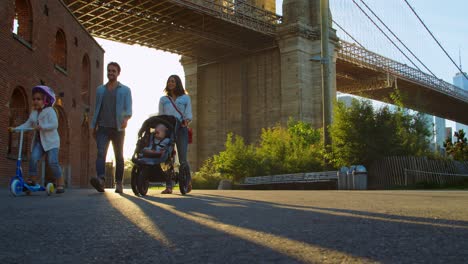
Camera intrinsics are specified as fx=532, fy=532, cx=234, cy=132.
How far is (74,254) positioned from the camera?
222 cm

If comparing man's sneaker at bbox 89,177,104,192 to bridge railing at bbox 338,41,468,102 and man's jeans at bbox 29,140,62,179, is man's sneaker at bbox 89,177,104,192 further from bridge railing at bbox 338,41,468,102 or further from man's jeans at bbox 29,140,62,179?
bridge railing at bbox 338,41,468,102

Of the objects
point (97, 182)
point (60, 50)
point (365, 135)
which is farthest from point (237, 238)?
point (60, 50)

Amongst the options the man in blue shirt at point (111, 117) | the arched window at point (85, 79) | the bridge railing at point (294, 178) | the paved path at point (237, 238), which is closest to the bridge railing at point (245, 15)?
the arched window at point (85, 79)

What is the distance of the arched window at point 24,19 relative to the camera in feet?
53.4

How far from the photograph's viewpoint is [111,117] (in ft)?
26.1

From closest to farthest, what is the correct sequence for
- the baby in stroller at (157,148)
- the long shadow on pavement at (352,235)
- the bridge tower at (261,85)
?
1. the long shadow on pavement at (352,235)
2. the baby in stroller at (157,148)
3. the bridge tower at (261,85)

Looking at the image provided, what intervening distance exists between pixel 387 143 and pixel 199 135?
3304 cm

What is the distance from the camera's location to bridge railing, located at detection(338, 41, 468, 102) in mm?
51281

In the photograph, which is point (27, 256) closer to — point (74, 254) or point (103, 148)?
point (74, 254)

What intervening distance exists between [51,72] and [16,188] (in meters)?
11.3

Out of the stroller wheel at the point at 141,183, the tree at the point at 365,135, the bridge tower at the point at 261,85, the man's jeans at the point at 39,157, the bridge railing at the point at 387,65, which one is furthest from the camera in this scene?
the bridge railing at the point at 387,65

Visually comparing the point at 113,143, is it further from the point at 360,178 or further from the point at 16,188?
the point at 360,178

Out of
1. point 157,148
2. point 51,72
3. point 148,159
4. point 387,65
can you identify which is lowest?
point 148,159

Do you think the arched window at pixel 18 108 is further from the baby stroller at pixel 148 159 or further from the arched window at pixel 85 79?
the baby stroller at pixel 148 159
